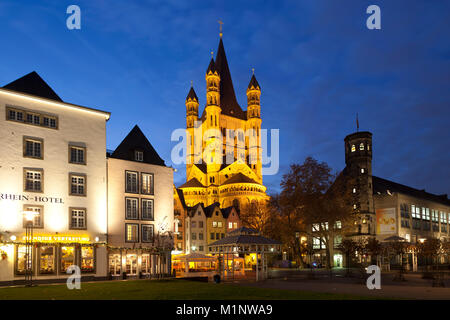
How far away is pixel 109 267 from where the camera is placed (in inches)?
1890

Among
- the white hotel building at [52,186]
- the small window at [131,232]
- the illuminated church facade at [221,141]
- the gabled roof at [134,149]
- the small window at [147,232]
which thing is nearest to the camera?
the white hotel building at [52,186]

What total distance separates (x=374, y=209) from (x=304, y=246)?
1411cm

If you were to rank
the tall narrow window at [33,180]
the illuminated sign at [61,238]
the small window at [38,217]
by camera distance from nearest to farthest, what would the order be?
the illuminated sign at [61,238] → the small window at [38,217] → the tall narrow window at [33,180]

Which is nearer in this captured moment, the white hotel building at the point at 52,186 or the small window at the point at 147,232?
the white hotel building at the point at 52,186

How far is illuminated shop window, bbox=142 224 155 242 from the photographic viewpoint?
50938 millimetres

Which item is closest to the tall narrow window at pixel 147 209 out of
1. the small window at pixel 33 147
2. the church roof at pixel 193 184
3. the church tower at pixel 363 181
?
the small window at pixel 33 147

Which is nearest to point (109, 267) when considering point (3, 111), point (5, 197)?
point (5, 197)

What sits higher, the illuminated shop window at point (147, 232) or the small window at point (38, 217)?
the small window at point (38, 217)

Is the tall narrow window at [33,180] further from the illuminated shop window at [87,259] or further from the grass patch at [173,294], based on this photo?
the grass patch at [173,294]

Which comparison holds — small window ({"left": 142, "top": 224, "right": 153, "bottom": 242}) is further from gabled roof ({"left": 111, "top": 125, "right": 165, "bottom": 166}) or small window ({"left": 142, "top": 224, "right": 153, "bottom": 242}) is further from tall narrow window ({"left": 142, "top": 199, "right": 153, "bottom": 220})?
gabled roof ({"left": 111, "top": 125, "right": 165, "bottom": 166})

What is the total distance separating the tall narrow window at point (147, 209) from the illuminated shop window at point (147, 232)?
875 mm

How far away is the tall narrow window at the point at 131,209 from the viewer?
164 feet

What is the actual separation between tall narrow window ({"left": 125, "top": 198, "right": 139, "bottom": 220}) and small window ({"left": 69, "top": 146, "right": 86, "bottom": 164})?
6.70 m
